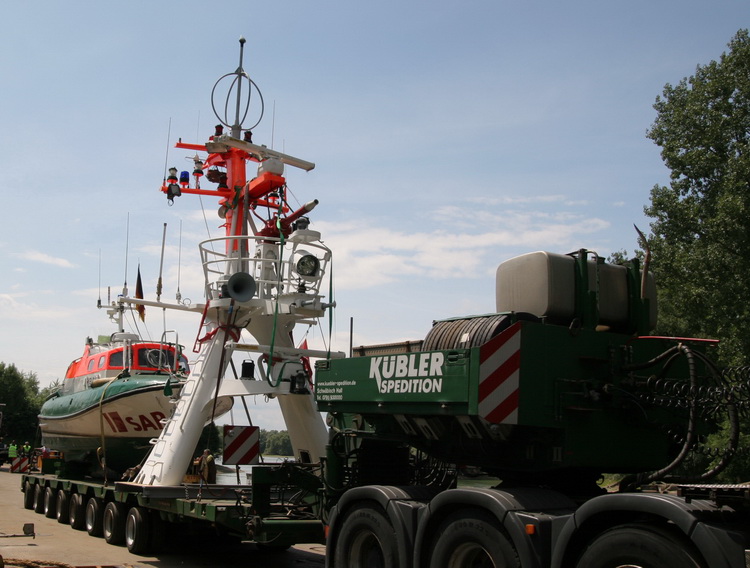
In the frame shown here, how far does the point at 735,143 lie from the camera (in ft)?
75.3

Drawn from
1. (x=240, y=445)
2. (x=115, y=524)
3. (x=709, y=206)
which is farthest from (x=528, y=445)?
(x=709, y=206)

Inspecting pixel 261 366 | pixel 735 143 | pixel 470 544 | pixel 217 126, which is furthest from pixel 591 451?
pixel 735 143

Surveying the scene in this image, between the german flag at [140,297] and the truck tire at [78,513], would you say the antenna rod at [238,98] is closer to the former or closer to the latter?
the german flag at [140,297]

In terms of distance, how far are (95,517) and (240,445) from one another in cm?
454

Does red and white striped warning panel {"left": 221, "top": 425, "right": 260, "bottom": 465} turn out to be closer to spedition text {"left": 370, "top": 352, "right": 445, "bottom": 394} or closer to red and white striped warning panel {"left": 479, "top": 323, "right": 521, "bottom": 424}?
spedition text {"left": 370, "top": 352, "right": 445, "bottom": 394}

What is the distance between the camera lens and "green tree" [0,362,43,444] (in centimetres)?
6050

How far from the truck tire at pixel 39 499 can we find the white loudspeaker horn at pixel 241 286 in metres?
8.30

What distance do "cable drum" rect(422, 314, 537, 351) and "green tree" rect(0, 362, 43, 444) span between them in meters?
57.7

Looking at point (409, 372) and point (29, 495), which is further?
point (29, 495)

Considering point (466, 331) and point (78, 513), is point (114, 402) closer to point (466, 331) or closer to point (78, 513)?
point (78, 513)

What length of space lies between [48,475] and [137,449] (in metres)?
3.29

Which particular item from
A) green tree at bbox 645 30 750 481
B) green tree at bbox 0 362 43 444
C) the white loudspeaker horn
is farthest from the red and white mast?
green tree at bbox 0 362 43 444

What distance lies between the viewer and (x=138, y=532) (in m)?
12.0

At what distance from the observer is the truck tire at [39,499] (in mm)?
17422
